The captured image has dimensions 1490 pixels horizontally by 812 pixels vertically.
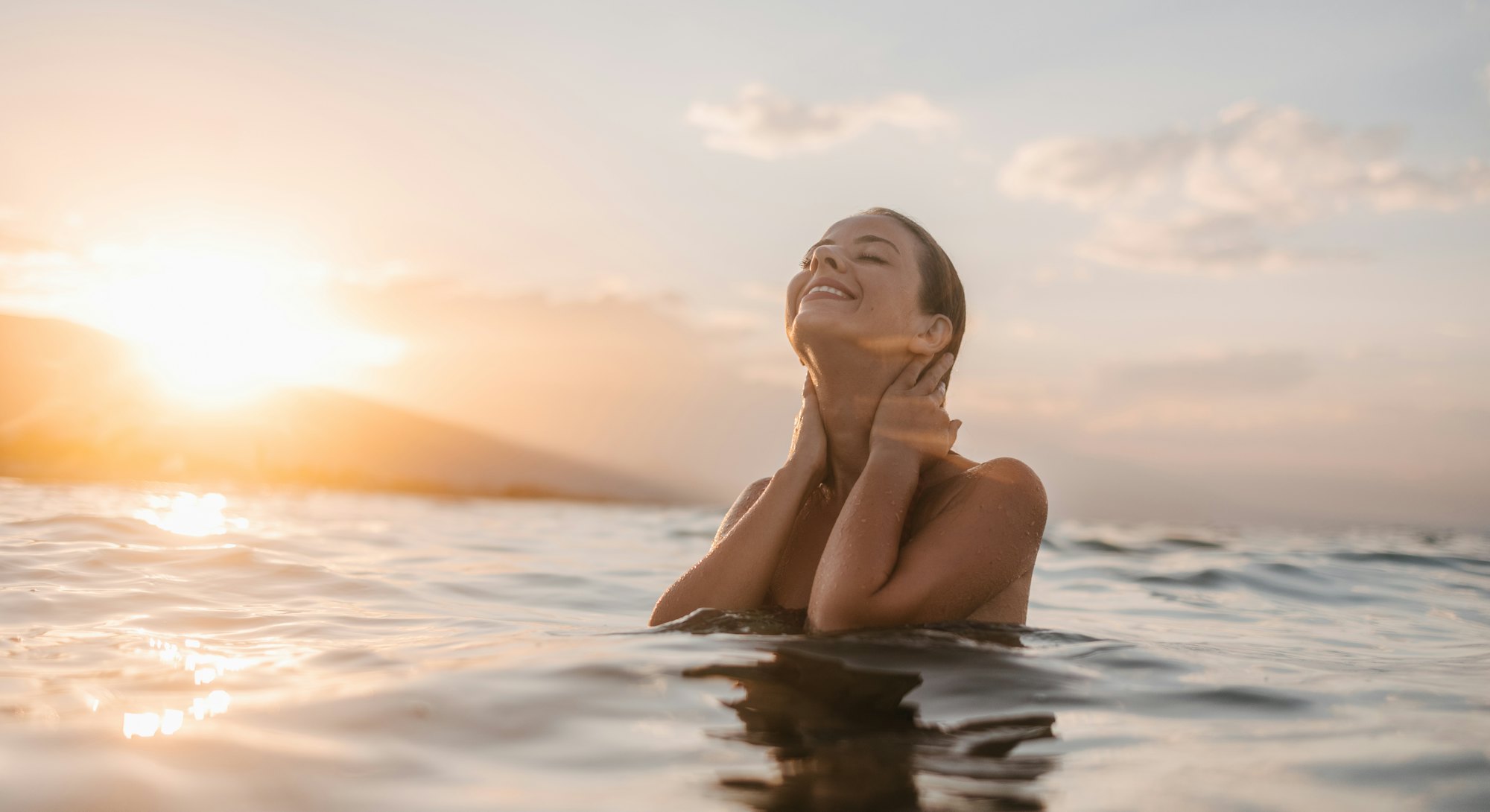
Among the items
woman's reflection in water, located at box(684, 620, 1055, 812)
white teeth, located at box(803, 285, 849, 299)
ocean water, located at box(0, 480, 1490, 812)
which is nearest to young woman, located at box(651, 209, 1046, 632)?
white teeth, located at box(803, 285, 849, 299)

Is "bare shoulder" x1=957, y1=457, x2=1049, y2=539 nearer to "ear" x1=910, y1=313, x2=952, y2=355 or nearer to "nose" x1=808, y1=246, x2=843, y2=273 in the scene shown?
"ear" x1=910, y1=313, x2=952, y2=355

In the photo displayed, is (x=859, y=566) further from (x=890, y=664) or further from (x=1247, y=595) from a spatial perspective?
(x=1247, y=595)

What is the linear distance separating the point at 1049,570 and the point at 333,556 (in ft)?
21.0

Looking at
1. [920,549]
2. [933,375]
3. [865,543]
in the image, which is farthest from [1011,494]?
[933,375]

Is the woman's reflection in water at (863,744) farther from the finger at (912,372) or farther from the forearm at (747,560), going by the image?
the finger at (912,372)

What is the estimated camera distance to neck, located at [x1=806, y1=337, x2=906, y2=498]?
146 inches

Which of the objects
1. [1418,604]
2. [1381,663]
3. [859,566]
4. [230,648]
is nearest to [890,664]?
[859,566]

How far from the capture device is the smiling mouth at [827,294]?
368 cm

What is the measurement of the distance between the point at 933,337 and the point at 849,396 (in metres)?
0.41

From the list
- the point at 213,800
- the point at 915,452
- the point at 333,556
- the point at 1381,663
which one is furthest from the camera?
the point at 333,556

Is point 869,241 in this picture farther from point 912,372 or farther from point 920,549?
point 920,549

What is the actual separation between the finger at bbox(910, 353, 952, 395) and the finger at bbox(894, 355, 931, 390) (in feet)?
0.08

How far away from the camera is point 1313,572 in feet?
30.2

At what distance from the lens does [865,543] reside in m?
3.27
